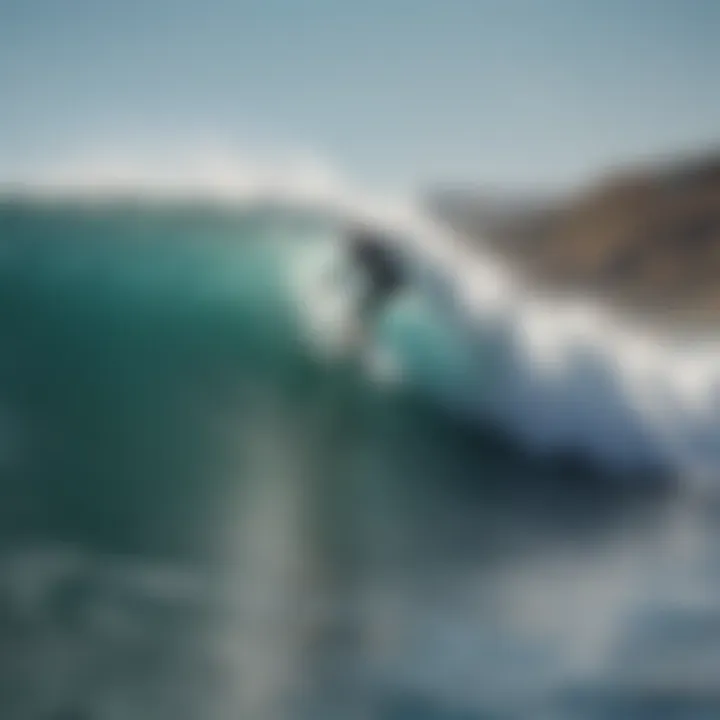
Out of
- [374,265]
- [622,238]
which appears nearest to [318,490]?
[374,265]

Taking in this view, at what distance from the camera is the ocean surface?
1523 millimetres

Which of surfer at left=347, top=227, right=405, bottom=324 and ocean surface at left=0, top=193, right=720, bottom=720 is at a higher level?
surfer at left=347, top=227, right=405, bottom=324

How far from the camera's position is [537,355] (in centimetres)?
164

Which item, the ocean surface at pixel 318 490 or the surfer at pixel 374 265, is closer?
the ocean surface at pixel 318 490

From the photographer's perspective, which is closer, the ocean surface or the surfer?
the ocean surface

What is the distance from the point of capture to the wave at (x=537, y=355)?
164cm

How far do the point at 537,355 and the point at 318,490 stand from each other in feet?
1.03

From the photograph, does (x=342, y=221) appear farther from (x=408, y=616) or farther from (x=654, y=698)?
(x=654, y=698)

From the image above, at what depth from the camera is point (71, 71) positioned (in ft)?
5.39

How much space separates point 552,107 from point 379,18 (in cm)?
24

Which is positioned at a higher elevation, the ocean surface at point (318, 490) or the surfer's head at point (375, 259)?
the surfer's head at point (375, 259)

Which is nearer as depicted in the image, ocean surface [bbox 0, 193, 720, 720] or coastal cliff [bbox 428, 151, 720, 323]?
ocean surface [bbox 0, 193, 720, 720]

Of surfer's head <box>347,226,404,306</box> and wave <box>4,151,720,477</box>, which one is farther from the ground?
surfer's head <box>347,226,404,306</box>

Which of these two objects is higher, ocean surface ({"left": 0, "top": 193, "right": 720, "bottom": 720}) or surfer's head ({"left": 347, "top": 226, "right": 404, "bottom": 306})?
surfer's head ({"left": 347, "top": 226, "right": 404, "bottom": 306})
